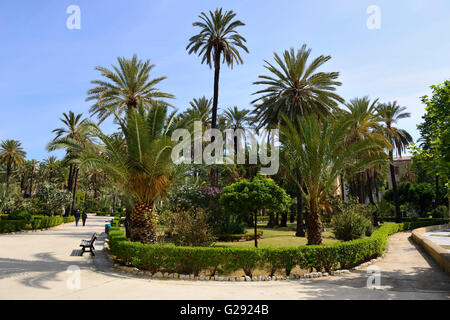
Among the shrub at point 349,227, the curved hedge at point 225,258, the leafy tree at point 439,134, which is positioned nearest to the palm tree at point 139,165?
the curved hedge at point 225,258

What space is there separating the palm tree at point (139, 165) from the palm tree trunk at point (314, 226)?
241 inches

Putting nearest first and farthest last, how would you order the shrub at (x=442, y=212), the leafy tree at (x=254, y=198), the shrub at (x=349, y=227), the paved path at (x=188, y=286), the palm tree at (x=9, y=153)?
the paved path at (x=188, y=286) → the leafy tree at (x=254, y=198) → the shrub at (x=349, y=227) → the shrub at (x=442, y=212) → the palm tree at (x=9, y=153)

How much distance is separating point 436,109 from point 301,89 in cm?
1428

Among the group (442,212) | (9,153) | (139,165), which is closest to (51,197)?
(9,153)

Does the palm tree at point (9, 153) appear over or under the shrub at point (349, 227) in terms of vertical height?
over

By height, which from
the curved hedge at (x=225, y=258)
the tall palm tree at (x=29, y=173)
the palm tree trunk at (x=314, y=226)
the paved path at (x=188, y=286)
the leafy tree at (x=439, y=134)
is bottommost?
the paved path at (x=188, y=286)

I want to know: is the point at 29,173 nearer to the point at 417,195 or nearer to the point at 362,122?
the point at 362,122

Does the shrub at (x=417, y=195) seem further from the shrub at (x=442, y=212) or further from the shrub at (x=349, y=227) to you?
the shrub at (x=349, y=227)

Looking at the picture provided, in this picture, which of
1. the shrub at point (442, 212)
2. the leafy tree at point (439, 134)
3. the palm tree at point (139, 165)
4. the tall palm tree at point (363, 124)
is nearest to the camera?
the leafy tree at point (439, 134)

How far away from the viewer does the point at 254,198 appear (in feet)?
51.8

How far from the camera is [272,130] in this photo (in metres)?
23.4

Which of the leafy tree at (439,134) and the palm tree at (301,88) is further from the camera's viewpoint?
the palm tree at (301,88)

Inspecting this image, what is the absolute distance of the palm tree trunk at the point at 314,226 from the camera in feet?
40.2
